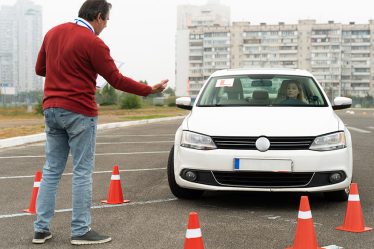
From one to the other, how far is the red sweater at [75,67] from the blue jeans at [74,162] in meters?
0.09

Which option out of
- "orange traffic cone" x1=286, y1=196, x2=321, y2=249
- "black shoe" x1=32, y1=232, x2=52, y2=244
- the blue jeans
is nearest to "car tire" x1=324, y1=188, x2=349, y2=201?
"orange traffic cone" x1=286, y1=196, x2=321, y2=249

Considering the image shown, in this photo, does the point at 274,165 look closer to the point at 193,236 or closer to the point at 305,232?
the point at 305,232

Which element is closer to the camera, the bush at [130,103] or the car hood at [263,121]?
the car hood at [263,121]

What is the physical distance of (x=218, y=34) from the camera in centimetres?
13500

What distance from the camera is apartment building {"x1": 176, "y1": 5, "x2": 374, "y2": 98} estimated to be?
12812cm

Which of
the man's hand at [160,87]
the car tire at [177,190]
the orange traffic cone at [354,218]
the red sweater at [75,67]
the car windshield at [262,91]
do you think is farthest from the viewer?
the car windshield at [262,91]

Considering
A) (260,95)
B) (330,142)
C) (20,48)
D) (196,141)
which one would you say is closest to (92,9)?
(196,141)

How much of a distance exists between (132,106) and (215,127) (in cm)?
6364

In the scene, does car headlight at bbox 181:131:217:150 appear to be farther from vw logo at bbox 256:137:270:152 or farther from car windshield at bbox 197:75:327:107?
car windshield at bbox 197:75:327:107

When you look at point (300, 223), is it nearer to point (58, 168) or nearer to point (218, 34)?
point (58, 168)

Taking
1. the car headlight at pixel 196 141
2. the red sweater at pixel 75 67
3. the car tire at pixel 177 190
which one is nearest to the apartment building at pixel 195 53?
the car tire at pixel 177 190

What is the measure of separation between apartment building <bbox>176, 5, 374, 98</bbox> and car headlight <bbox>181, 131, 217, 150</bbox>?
124 metres

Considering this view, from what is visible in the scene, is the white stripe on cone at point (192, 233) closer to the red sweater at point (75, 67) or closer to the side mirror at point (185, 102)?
the red sweater at point (75, 67)

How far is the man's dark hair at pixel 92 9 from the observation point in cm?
448
